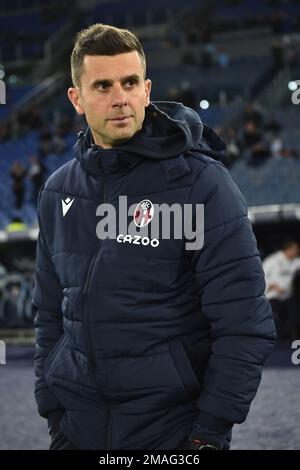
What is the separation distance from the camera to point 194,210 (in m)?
2.01

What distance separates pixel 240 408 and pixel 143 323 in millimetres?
297

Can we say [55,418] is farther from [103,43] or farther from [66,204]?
[103,43]

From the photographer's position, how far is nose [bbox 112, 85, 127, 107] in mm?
2029

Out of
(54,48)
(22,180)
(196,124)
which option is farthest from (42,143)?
(196,124)

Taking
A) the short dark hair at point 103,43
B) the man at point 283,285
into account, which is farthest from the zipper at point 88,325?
the man at point 283,285

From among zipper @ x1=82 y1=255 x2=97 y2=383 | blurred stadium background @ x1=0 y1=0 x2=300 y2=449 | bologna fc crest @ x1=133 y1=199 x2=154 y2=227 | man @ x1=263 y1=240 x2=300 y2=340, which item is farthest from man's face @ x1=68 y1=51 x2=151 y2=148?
man @ x1=263 y1=240 x2=300 y2=340

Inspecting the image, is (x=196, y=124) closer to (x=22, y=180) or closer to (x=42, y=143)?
(x=22, y=180)

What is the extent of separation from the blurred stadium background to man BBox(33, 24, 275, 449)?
3276 millimetres

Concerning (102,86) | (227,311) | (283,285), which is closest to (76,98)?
(102,86)

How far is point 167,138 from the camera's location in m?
2.09

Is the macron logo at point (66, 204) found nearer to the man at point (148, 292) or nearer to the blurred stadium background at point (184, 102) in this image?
the man at point (148, 292)

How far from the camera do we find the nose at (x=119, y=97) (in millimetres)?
2029

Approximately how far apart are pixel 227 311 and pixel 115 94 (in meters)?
0.58

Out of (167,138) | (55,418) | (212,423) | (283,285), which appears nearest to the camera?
(212,423)
